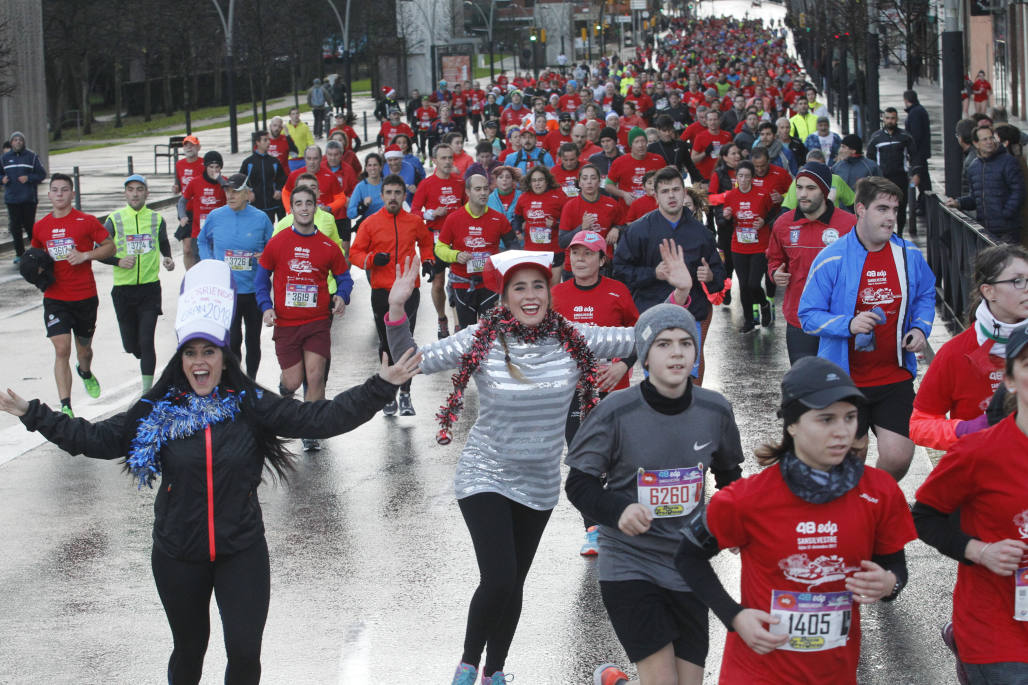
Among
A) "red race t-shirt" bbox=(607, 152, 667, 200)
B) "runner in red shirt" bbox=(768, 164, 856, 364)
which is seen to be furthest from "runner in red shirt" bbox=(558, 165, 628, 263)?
"red race t-shirt" bbox=(607, 152, 667, 200)

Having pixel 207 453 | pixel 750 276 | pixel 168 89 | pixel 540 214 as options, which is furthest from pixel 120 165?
pixel 207 453

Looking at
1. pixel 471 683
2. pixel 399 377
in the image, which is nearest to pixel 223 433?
pixel 399 377

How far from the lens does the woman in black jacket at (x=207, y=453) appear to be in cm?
511

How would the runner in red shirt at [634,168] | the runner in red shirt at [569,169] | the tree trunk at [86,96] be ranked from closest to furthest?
the runner in red shirt at [569,169]
the runner in red shirt at [634,168]
the tree trunk at [86,96]

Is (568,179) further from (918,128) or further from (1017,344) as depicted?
(1017,344)

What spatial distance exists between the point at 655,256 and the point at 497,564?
4184 mm

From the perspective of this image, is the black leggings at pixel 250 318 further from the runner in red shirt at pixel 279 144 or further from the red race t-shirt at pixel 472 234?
the runner in red shirt at pixel 279 144

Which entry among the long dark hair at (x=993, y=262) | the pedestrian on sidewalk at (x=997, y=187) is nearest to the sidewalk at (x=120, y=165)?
the pedestrian on sidewalk at (x=997, y=187)

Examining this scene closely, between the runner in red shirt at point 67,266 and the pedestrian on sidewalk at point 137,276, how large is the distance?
0.22 metres

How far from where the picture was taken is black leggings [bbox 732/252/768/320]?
14461mm

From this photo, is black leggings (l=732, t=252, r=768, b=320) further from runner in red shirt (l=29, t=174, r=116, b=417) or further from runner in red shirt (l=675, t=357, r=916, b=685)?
runner in red shirt (l=675, t=357, r=916, b=685)

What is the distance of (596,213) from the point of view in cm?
1286

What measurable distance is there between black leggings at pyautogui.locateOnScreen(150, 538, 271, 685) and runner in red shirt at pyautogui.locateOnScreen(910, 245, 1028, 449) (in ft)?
7.62

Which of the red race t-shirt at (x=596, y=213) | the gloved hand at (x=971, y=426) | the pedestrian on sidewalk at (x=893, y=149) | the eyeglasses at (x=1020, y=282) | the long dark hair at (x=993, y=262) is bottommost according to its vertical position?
the gloved hand at (x=971, y=426)
